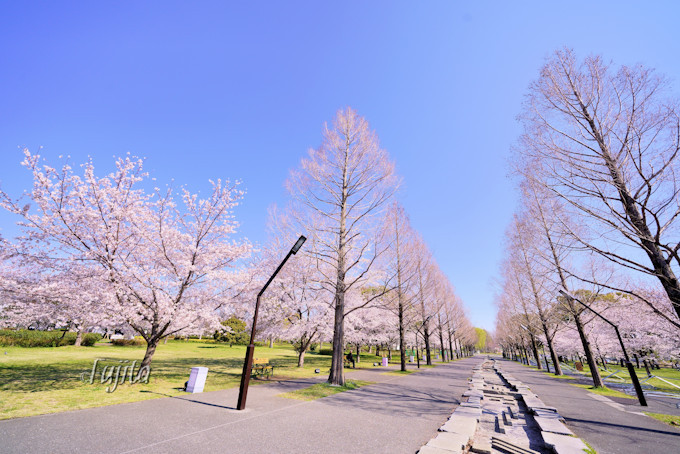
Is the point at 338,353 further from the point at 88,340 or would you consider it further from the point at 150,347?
the point at 88,340

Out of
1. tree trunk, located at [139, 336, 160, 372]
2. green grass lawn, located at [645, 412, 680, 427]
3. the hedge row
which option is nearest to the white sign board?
tree trunk, located at [139, 336, 160, 372]

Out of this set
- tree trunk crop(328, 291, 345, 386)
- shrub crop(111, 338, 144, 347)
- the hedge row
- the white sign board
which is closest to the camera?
the white sign board

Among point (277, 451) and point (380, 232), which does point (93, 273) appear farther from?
point (380, 232)

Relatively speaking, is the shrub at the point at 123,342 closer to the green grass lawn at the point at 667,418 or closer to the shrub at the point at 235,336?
the shrub at the point at 235,336

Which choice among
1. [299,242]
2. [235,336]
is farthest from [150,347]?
[235,336]

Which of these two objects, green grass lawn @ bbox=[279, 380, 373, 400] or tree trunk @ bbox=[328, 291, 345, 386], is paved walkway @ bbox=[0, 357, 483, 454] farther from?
tree trunk @ bbox=[328, 291, 345, 386]

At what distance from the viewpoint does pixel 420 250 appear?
24.7 meters

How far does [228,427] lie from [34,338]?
30911mm

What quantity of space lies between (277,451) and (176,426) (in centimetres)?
265

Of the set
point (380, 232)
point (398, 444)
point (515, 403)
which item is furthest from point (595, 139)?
point (515, 403)

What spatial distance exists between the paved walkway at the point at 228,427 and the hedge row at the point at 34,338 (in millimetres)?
27071

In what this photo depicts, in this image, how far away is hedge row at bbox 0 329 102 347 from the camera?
2227cm

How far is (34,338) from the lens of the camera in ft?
76.5

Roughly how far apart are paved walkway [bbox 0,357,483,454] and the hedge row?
88.8 feet
